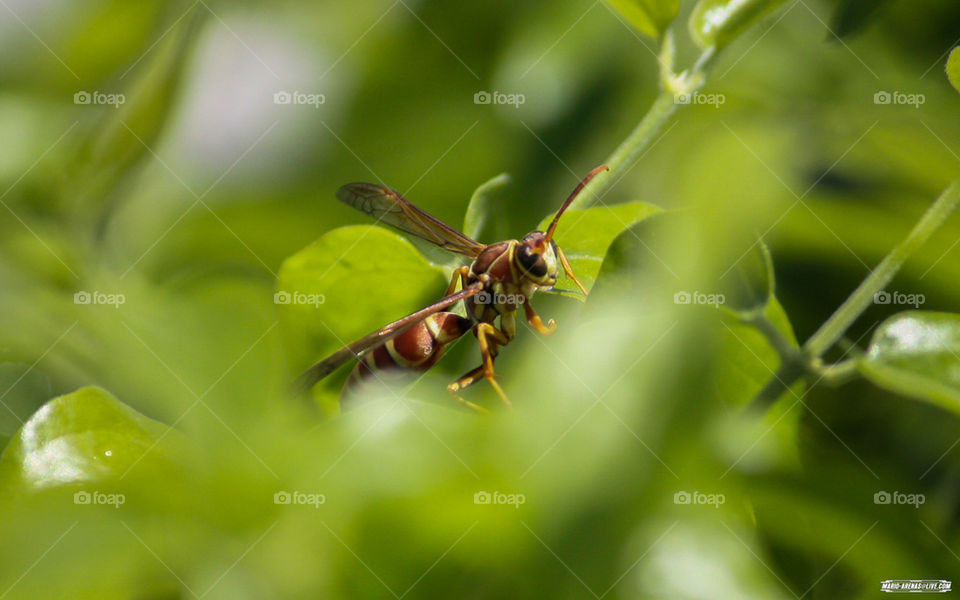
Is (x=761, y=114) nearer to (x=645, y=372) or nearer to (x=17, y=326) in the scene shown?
(x=645, y=372)

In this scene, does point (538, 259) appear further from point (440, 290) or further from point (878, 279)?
point (878, 279)

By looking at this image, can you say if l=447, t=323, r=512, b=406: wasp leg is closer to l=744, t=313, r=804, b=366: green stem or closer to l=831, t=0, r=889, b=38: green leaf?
l=744, t=313, r=804, b=366: green stem

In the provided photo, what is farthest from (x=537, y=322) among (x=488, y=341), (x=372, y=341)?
(x=372, y=341)

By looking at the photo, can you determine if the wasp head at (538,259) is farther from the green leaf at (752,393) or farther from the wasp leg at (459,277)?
the green leaf at (752,393)

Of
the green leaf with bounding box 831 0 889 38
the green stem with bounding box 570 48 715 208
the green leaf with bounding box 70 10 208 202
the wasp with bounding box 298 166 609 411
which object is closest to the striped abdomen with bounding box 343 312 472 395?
the wasp with bounding box 298 166 609 411

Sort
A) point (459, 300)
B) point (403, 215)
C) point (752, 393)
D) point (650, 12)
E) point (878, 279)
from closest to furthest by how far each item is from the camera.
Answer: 1. point (752, 393)
2. point (878, 279)
3. point (650, 12)
4. point (459, 300)
5. point (403, 215)
